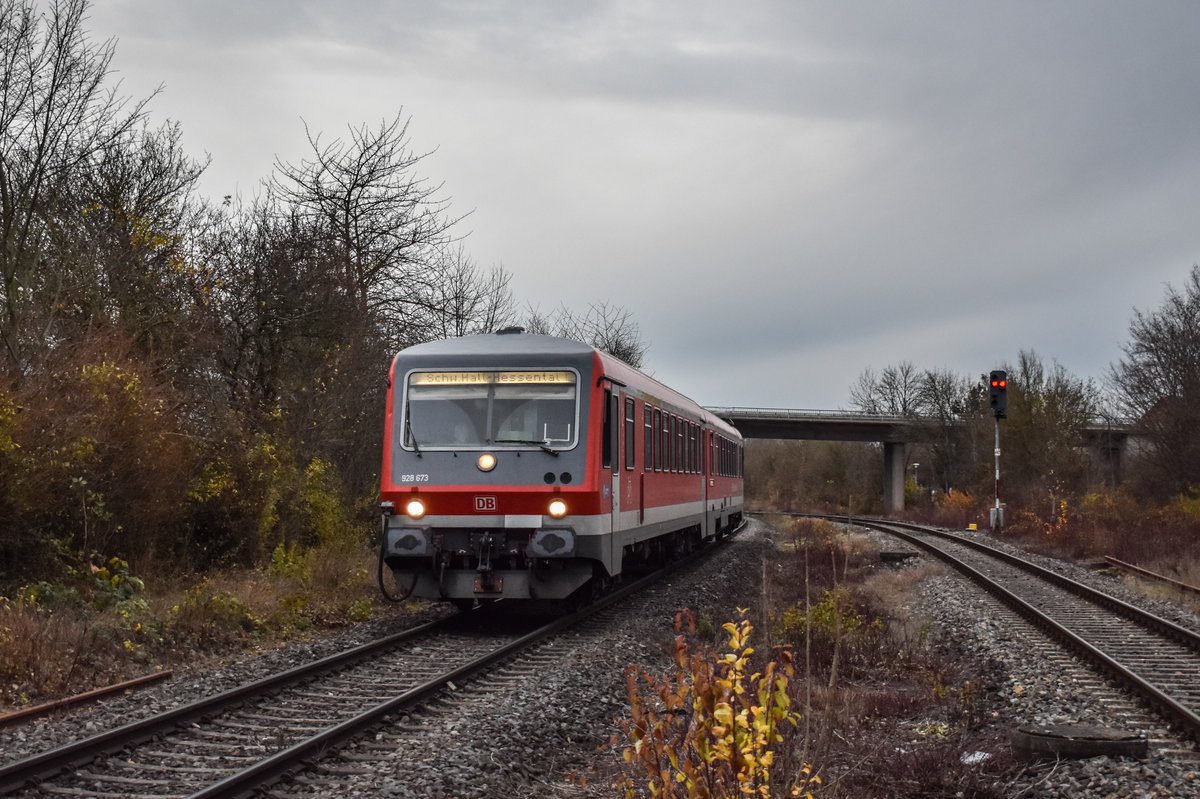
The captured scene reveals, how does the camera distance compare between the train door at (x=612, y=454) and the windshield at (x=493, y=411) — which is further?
the train door at (x=612, y=454)

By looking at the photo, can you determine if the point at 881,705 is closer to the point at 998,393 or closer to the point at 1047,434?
the point at 998,393

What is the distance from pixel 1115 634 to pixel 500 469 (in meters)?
6.98

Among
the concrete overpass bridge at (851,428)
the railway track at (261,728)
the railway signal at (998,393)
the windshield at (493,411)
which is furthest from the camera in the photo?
the concrete overpass bridge at (851,428)

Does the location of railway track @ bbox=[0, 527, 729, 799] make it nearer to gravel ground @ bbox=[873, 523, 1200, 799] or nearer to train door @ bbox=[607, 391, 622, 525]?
train door @ bbox=[607, 391, 622, 525]

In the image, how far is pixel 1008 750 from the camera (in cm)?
708

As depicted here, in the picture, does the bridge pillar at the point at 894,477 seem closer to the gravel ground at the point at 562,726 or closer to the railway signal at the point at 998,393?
the railway signal at the point at 998,393

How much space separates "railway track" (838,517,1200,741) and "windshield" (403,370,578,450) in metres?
5.72

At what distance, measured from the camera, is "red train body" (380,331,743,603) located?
1198cm

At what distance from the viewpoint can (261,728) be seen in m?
7.50

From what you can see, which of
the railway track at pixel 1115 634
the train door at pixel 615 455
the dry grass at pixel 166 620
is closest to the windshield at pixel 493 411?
the train door at pixel 615 455

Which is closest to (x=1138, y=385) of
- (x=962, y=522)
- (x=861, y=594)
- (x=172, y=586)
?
→ (x=962, y=522)

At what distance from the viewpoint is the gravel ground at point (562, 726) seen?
20.7 ft

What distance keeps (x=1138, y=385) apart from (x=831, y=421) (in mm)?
25685

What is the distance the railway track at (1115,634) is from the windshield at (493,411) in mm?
5721
